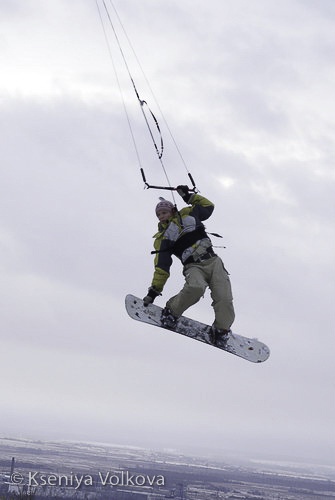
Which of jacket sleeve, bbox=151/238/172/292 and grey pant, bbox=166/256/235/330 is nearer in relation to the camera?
jacket sleeve, bbox=151/238/172/292

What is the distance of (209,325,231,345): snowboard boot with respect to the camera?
1398 centimetres

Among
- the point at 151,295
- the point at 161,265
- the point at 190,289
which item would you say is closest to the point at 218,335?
the point at 190,289

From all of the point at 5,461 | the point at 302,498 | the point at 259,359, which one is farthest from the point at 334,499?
the point at 259,359

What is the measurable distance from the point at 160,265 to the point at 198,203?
4.91 ft

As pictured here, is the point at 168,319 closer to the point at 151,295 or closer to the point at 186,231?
the point at 151,295

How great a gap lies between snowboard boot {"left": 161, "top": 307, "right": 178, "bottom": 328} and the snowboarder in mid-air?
35cm

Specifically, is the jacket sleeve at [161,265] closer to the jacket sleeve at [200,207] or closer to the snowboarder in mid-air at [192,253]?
the snowboarder in mid-air at [192,253]

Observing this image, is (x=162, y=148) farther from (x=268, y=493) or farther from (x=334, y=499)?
(x=334, y=499)

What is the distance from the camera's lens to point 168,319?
14180 mm

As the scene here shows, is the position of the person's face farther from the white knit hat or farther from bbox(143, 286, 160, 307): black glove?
bbox(143, 286, 160, 307): black glove

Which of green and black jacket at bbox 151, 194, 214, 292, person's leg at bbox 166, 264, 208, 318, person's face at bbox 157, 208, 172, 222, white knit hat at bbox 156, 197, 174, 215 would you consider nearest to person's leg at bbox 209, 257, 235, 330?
person's leg at bbox 166, 264, 208, 318

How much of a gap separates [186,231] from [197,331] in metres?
2.24

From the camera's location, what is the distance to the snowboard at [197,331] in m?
14.3

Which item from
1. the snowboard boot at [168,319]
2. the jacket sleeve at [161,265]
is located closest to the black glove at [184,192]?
the jacket sleeve at [161,265]
